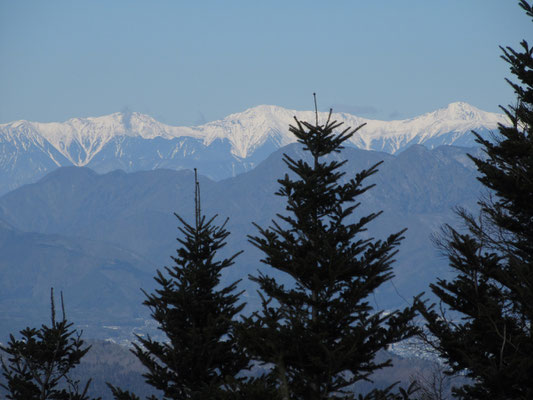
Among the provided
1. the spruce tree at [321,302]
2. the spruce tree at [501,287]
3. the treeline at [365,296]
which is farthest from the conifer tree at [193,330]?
the spruce tree at [501,287]

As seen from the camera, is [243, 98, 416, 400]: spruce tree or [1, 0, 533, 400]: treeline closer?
[1, 0, 533, 400]: treeline

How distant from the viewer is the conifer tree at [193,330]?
23.6 m

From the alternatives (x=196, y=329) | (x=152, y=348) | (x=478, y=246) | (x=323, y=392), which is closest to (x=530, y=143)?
(x=478, y=246)

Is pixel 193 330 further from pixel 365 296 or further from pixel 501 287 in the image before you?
pixel 501 287

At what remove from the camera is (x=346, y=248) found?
64.1ft

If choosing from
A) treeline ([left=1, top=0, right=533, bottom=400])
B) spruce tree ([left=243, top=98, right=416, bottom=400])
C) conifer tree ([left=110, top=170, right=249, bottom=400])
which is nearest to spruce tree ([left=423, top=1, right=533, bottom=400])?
treeline ([left=1, top=0, right=533, bottom=400])

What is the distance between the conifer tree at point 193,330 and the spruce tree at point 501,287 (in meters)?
7.11

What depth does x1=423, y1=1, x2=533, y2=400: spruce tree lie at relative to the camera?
1702cm

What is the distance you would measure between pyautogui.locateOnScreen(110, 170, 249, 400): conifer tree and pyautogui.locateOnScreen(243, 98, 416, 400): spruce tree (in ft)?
15.5

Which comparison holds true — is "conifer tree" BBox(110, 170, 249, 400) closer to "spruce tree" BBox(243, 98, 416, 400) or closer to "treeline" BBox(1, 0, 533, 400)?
"treeline" BBox(1, 0, 533, 400)

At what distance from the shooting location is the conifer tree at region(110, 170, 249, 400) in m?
23.6

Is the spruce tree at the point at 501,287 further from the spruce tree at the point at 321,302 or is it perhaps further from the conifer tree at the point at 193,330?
the conifer tree at the point at 193,330

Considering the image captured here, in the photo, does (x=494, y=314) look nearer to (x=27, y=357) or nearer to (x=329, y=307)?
(x=329, y=307)

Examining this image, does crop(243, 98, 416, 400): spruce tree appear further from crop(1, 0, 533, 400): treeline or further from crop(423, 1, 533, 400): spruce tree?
crop(423, 1, 533, 400): spruce tree
